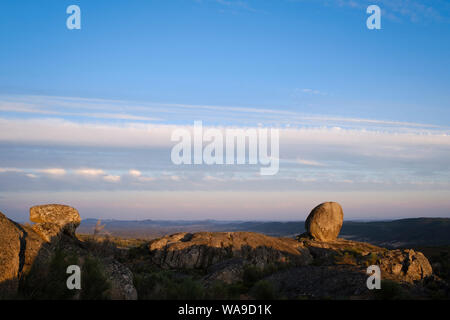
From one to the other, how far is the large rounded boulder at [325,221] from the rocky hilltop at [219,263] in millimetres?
90

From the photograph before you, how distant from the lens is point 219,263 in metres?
20.8

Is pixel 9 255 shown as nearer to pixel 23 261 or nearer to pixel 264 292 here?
pixel 23 261

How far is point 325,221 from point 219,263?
18102 millimetres

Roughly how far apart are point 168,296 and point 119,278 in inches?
60.8

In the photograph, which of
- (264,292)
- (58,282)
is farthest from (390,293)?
(58,282)

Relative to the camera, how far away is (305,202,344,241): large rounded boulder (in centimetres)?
3616

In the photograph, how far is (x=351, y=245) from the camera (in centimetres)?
3481

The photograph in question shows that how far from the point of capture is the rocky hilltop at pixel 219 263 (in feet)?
35.0

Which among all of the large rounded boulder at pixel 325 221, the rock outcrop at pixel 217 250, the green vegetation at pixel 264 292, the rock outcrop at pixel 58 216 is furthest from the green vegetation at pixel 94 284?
the large rounded boulder at pixel 325 221

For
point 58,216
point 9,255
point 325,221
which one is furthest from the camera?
point 325,221

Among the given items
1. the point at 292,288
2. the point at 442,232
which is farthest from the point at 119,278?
the point at 442,232
